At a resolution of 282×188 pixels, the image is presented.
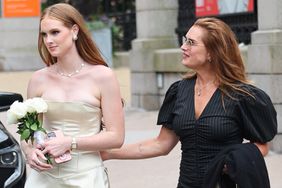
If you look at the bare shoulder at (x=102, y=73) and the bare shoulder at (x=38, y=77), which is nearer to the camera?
the bare shoulder at (x=102, y=73)

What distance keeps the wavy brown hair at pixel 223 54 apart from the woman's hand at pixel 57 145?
29.6 inches

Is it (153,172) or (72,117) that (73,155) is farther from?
(153,172)

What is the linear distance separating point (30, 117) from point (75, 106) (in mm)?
214

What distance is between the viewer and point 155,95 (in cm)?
1366

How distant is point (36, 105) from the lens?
11.2ft

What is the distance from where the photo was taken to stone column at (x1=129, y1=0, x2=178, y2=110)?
13.6 meters

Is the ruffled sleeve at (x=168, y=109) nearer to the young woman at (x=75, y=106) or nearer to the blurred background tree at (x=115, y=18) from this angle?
the young woman at (x=75, y=106)

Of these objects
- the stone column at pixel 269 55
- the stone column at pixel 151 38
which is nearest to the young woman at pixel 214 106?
the stone column at pixel 269 55

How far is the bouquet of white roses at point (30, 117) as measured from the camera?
135 inches

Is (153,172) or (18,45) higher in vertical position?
(18,45)

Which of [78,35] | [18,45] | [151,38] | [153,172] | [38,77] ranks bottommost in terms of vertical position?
[153,172]

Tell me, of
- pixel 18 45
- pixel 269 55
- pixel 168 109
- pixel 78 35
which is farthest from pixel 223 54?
pixel 18 45

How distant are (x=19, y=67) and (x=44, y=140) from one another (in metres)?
21.3

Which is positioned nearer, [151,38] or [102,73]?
[102,73]
